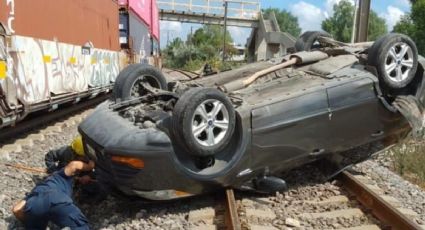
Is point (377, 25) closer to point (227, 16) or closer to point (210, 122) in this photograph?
point (227, 16)

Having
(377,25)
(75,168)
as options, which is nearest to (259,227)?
(75,168)

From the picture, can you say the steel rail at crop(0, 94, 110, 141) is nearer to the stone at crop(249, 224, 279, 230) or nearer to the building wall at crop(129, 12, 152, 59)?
the stone at crop(249, 224, 279, 230)

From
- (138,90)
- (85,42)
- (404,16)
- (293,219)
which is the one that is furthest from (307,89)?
(404,16)

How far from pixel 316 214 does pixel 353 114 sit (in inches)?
48.7

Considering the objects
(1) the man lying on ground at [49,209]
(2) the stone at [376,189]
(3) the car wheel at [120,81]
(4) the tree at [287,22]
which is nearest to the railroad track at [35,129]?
(3) the car wheel at [120,81]

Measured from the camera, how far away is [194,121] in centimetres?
485

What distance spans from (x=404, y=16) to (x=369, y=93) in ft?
232

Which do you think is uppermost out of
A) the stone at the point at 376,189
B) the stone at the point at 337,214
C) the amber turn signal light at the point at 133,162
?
the amber turn signal light at the point at 133,162

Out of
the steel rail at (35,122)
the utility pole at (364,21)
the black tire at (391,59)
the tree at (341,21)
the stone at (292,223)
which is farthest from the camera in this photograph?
the tree at (341,21)

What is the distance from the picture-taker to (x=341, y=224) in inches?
193

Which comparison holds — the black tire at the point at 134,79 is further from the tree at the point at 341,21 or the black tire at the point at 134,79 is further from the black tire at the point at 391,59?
the tree at the point at 341,21

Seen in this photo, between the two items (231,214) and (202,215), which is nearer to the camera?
(231,214)

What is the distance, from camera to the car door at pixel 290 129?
522 centimetres

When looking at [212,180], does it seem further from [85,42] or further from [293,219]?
[85,42]
